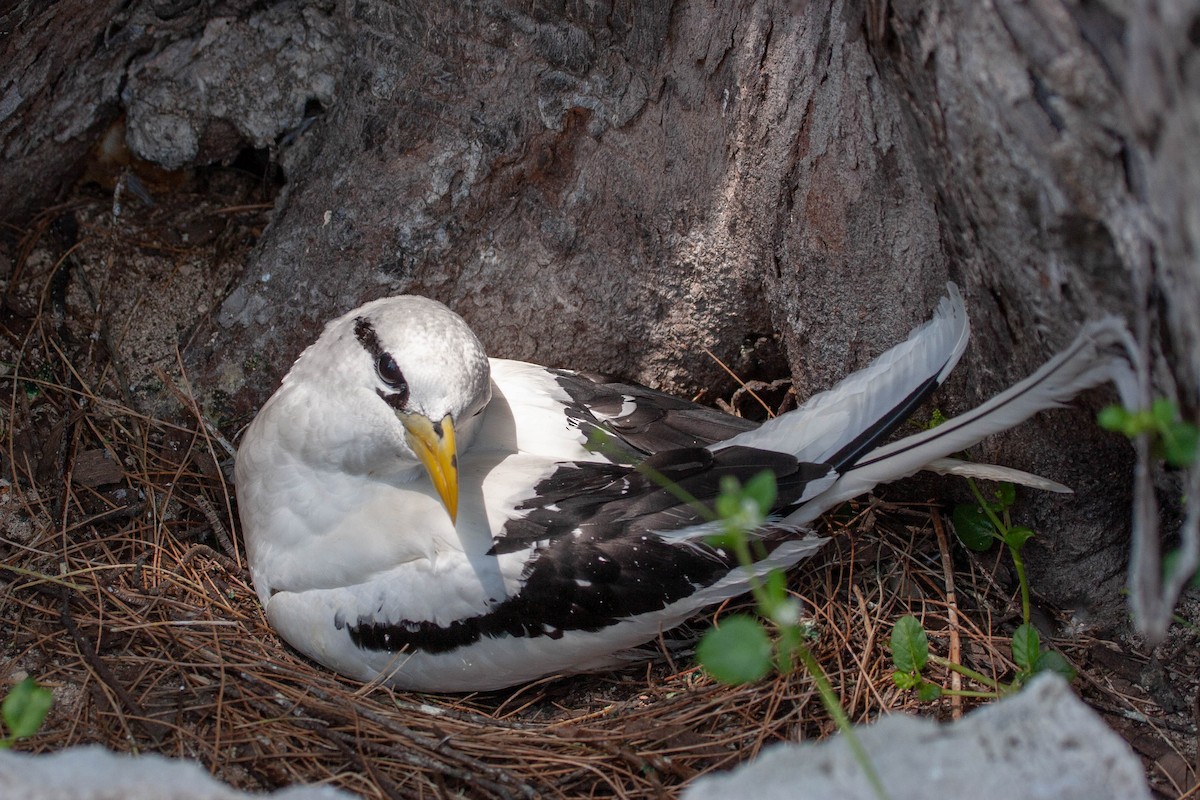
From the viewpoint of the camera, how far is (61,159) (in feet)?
12.2

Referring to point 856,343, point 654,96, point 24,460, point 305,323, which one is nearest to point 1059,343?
point 856,343

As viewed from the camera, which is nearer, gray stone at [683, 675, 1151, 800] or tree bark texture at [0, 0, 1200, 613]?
gray stone at [683, 675, 1151, 800]

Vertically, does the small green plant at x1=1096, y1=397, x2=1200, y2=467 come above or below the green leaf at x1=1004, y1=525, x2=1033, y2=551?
above

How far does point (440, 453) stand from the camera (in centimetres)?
261

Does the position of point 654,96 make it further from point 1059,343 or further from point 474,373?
point 1059,343

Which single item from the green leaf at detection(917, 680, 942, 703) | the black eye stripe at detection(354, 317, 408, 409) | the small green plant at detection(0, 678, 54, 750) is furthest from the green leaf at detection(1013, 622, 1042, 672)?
the small green plant at detection(0, 678, 54, 750)

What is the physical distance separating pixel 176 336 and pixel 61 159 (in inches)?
32.2

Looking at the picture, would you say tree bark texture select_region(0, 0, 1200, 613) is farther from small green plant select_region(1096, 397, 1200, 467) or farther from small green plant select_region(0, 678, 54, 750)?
small green plant select_region(0, 678, 54, 750)

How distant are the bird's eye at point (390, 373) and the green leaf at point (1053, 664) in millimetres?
1990

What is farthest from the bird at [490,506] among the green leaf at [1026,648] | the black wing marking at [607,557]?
the green leaf at [1026,648]

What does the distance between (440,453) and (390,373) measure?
12.3 inches

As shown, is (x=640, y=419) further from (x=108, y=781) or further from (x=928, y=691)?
(x=108, y=781)

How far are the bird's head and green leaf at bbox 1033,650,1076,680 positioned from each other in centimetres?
174

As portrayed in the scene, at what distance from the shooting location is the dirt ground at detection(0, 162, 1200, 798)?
264 centimetres
